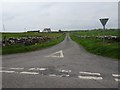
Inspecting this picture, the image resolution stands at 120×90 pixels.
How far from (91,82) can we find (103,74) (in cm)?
173

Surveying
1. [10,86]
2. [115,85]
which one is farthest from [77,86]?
[10,86]

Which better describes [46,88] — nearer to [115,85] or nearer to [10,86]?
[10,86]

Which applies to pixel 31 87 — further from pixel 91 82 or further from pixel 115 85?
pixel 115 85

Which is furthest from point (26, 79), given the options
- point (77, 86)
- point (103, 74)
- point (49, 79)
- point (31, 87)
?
point (103, 74)

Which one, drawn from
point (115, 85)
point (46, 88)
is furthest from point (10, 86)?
point (115, 85)

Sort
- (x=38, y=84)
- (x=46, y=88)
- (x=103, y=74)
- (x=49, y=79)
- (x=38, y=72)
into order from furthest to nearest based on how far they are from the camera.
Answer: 1. (x=38, y=72)
2. (x=103, y=74)
3. (x=49, y=79)
4. (x=38, y=84)
5. (x=46, y=88)

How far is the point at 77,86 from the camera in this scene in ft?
26.7

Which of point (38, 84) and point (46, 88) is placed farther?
point (38, 84)

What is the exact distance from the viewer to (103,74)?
10430 mm

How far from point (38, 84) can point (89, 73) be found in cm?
295

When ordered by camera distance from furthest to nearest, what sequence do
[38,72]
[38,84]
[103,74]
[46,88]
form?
[38,72] → [103,74] → [38,84] → [46,88]

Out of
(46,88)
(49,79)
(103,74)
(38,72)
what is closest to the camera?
(46,88)

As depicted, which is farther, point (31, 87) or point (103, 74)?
point (103, 74)

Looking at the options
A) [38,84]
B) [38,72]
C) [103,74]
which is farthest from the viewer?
[38,72]
